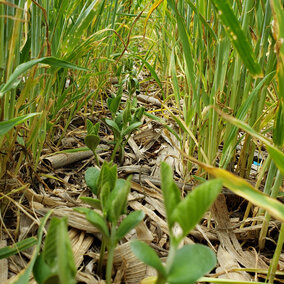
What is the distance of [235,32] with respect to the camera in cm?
55

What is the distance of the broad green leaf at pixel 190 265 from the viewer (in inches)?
12.7

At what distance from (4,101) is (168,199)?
1.32 ft

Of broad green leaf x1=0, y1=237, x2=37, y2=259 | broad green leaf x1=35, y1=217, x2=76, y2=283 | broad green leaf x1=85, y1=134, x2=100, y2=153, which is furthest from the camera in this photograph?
broad green leaf x1=85, y1=134, x2=100, y2=153

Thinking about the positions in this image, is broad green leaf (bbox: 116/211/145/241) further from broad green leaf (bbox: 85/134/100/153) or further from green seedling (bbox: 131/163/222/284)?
broad green leaf (bbox: 85/134/100/153)

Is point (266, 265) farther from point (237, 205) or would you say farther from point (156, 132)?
point (156, 132)

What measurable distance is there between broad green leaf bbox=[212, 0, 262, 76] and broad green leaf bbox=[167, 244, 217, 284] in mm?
340

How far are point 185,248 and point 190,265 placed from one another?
27mm

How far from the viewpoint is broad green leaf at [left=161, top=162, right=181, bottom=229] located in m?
0.35

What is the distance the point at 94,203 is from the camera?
0.50 metres

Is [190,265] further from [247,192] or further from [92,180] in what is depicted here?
Answer: [92,180]

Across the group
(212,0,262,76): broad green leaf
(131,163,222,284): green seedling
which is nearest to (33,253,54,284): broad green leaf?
(131,163,222,284): green seedling

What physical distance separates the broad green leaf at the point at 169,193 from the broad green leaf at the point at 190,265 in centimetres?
3

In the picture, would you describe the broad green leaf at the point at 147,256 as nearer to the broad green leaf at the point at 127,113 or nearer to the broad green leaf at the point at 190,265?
the broad green leaf at the point at 190,265

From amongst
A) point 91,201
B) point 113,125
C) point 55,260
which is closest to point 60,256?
point 55,260
